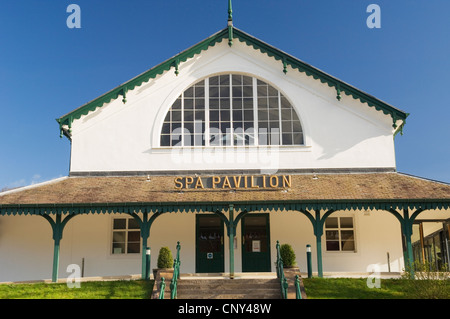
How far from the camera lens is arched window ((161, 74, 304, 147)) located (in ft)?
67.6

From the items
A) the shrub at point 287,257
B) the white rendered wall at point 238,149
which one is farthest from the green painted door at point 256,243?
the shrub at point 287,257

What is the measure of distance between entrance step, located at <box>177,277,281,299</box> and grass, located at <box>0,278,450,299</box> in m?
1.01

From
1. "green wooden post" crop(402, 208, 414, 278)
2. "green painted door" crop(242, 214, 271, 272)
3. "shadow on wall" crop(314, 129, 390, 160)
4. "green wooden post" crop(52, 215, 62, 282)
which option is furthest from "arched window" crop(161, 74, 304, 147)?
"green wooden post" crop(52, 215, 62, 282)

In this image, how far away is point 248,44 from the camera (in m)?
21.2

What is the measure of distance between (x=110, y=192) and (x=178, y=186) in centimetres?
240

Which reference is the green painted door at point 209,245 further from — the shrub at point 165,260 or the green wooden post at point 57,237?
the green wooden post at point 57,237

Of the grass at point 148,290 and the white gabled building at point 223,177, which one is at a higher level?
the white gabled building at point 223,177

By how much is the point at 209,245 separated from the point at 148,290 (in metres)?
4.31

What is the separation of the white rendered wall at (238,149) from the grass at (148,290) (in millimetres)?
5284

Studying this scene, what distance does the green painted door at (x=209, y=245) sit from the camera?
63.1 ft

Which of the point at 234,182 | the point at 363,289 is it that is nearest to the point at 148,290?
the point at 234,182

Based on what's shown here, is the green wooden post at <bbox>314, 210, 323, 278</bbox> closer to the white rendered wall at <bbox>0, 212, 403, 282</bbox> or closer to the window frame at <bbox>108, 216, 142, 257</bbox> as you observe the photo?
the white rendered wall at <bbox>0, 212, 403, 282</bbox>

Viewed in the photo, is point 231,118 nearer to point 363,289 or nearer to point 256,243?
point 256,243
